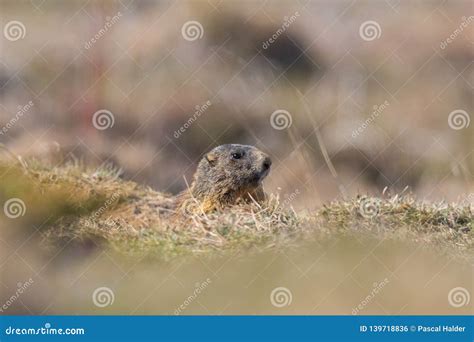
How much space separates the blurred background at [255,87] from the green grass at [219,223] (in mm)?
5768

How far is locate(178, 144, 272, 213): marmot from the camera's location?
9875 millimetres

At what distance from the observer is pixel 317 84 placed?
19.6 metres

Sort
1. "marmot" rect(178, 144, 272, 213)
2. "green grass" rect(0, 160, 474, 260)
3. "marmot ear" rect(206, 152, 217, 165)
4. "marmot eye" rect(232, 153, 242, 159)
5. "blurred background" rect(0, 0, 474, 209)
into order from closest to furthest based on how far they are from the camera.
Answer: "green grass" rect(0, 160, 474, 260), "marmot" rect(178, 144, 272, 213), "marmot eye" rect(232, 153, 242, 159), "marmot ear" rect(206, 152, 217, 165), "blurred background" rect(0, 0, 474, 209)

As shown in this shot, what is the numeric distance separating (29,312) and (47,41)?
437 inches

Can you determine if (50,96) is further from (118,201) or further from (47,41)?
(118,201)

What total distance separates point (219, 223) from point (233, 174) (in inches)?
58.1

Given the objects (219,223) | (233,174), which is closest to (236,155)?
(233,174)

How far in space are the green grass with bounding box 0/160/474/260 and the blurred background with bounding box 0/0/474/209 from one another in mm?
5768

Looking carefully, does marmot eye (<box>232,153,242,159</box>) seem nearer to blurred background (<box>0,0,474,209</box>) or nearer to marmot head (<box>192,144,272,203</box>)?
marmot head (<box>192,144,272,203</box>)

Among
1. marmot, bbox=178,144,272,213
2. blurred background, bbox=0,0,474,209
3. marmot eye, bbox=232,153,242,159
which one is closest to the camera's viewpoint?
marmot, bbox=178,144,272,213

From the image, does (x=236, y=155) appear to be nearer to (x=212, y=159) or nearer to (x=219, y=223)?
(x=212, y=159)

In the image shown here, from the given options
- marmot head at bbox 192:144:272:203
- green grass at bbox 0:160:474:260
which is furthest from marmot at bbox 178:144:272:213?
green grass at bbox 0:160:474:260

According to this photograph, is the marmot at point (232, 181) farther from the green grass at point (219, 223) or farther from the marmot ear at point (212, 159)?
the green grass at point (219, 223)

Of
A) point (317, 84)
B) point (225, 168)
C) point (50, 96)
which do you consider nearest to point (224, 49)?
point (317, 84)
